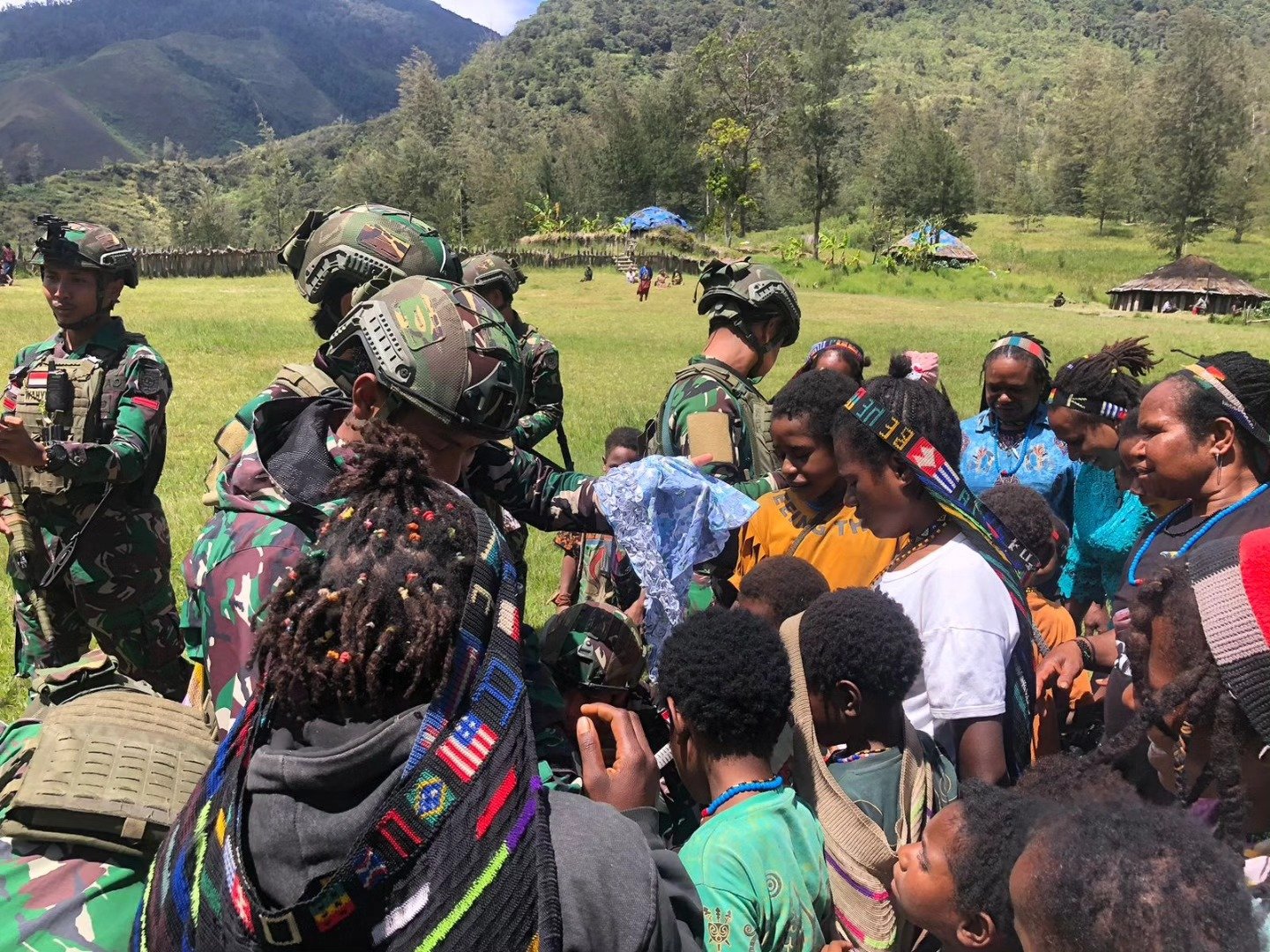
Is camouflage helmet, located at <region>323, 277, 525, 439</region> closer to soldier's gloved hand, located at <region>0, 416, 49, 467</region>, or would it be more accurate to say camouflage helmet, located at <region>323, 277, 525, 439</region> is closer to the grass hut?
soldier's gloved hand, located at <region>0, 416, 49, 467</region>

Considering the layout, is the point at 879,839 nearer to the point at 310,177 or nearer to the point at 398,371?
the point at 398,371

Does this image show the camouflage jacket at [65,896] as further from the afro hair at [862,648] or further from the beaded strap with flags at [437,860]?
the afro hair at [862,648]

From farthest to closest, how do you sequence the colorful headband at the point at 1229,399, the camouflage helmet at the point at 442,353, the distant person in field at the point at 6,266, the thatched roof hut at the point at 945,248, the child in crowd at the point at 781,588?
the thatched roof hut at the point at 945,248 → the distant person in field at the point at 6,266 → the colorful headband at the point at 1229,399 → the child in crowd at the point at 781,588 → the camouflage helmet at the point at 442,353

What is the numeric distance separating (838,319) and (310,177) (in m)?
137

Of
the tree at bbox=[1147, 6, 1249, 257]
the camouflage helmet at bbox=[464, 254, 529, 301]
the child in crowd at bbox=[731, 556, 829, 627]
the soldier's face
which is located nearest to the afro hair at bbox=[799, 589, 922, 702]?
the child in crowd at bbox=[731, 556, 829, 627]

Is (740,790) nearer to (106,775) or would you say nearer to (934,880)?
(934,880)

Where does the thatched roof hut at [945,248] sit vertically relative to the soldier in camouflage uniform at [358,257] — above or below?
below

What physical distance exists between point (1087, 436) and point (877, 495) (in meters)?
2.82

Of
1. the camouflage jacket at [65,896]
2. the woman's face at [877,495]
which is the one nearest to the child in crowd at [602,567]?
the woman's face at [877,495]

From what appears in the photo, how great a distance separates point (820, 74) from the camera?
202 ft

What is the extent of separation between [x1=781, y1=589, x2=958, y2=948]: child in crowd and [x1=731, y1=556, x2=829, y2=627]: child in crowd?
2.00 feet

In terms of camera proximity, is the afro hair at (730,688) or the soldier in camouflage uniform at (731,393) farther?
the soldier in camouflage uniform at (731,393)

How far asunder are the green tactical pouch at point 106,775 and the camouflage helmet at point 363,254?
4.74 ft

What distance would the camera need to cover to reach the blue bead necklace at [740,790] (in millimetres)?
2291
